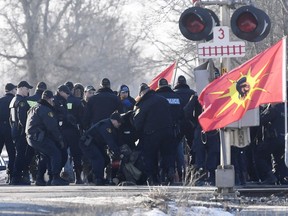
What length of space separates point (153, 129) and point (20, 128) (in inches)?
111

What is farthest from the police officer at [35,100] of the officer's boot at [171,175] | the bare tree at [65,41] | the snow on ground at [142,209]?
the bare tree at [65,41]

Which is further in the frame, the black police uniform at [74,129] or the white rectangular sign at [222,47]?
the black police uniform at [74,129]

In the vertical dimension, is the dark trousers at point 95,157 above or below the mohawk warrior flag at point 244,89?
below

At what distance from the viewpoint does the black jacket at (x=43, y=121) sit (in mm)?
19578

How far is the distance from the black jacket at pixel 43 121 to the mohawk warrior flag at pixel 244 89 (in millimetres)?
4915

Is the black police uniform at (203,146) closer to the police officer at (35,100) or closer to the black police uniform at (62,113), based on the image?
the black police uniform at (62,113)

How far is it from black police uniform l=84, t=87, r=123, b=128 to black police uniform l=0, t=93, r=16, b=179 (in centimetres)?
176

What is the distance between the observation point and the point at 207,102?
15375mm

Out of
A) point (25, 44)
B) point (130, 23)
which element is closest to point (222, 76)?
point (25, 44)

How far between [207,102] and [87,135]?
4.91 meters

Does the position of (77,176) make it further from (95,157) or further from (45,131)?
(45,131)

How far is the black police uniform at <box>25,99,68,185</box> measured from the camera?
19609 mm

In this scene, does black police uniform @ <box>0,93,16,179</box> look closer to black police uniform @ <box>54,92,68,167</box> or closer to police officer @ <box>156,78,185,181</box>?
black police uniform @ <box>54,92,68,167</box>

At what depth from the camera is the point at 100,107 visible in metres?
20.4
